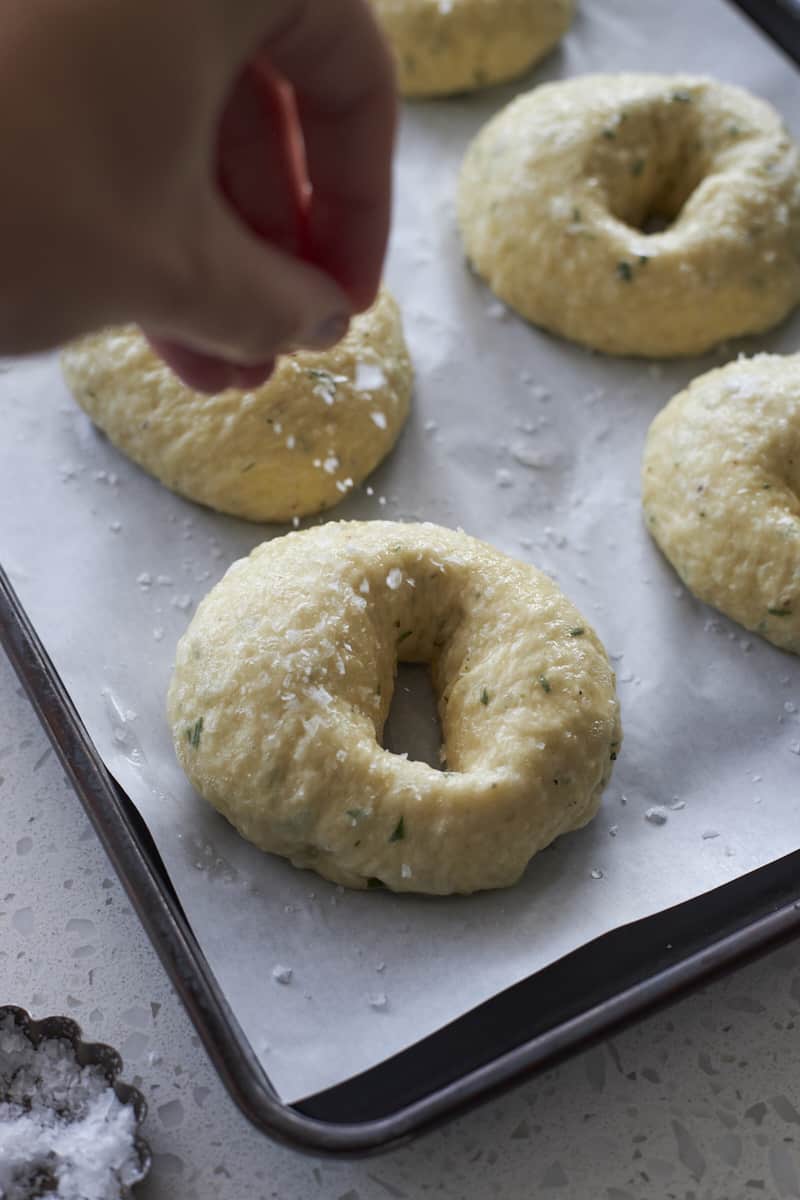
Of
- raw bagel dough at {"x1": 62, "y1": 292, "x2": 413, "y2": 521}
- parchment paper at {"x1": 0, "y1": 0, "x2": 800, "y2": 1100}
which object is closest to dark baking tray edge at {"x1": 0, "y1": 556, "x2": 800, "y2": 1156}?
parchment paper at {"x1": 0, "y1": 0, "x2": 800, "y2": 1100}

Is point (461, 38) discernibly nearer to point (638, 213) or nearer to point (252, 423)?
point (638, 213)

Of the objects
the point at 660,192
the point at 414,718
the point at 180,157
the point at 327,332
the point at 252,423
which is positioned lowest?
the point at 414,718

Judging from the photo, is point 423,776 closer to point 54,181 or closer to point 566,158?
point 54,181

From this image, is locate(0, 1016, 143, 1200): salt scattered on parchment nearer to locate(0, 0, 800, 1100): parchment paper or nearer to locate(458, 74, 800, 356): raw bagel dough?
locate(0, 0, 800, 1100): parchment paper

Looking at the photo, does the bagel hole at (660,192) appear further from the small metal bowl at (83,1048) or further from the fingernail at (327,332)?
the small metal bowl at (83,1048)

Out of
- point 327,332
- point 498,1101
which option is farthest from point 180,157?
point 498,1101

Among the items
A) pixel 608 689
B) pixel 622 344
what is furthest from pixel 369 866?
pixel 622 344

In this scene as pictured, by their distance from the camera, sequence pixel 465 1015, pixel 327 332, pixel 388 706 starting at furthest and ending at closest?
pixel 388 706 → pixel 465 1015 → pixel 327 332
